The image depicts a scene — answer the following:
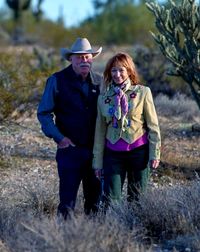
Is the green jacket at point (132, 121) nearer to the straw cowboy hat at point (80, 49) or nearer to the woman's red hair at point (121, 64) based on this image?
the woman's red hair at point (121, 64)

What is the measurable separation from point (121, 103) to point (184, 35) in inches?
241

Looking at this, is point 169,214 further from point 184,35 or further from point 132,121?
point 184,35

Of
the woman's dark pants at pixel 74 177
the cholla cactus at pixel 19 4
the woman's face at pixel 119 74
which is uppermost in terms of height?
the cholla cactus at pixel 19 4

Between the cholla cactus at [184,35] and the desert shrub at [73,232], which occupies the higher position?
the cholla cactus at [184,35]

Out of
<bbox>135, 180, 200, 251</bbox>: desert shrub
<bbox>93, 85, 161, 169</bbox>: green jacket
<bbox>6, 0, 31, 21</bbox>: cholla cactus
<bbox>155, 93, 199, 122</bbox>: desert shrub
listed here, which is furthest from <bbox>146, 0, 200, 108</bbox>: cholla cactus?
<bbox>6, 0, 31, 21</bbox>: cholla cactus

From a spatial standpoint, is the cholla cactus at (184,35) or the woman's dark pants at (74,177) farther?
the cholla cactus at (184,35)

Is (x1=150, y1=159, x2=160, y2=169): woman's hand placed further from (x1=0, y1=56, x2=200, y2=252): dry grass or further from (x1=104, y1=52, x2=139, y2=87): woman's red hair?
(x1=104, y1=52, x2=139, y2=87): woman's red hair

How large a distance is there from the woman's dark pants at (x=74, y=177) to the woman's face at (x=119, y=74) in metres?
0.73

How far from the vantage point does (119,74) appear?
648 centimetres

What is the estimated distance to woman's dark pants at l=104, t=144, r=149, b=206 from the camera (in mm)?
6598

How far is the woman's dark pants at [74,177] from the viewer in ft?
22.2

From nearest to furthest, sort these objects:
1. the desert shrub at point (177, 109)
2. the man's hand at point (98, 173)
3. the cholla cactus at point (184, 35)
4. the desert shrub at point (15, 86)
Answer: the man's hand at point (98, 173) < the cholla cactus at point (184, 35) < the desert shrub at point (15, 86) < the desert shrub at point (177, 109)

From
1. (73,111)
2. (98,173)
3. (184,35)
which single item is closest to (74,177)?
(98,173)

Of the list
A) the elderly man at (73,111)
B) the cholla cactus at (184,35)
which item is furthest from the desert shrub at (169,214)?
the cholla cactus at (184,35)
